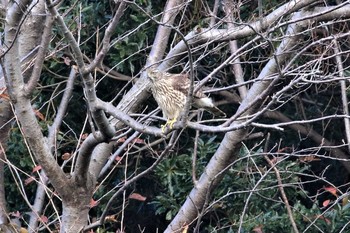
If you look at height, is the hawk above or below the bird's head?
below

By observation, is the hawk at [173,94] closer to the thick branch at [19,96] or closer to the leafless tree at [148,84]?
the leafless tree at [148,84]

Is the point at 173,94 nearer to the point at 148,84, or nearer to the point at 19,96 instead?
the point at 148,84

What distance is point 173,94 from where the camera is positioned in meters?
4.73

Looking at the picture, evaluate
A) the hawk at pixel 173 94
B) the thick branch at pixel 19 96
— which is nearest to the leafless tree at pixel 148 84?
the thick branch at pixel 19 96

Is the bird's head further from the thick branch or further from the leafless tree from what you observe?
the thick branch

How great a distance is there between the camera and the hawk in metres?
4.64

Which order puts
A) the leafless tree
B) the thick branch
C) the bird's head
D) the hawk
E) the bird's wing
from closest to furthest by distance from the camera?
the leafless tree < the thick branch < the hawk < the bird's wing < the bird's head

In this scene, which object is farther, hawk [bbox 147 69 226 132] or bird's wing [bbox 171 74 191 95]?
bird's wing [bbox 171 74 191 95]

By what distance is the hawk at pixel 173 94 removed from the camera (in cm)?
464

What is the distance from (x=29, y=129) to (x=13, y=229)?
1.06 metres

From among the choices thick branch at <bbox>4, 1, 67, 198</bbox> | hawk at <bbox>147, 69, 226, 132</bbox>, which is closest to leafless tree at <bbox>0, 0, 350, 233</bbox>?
thick branch at <bbox>4, 1, 67, 198</bbox>

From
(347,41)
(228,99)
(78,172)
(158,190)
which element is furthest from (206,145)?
(78,172)

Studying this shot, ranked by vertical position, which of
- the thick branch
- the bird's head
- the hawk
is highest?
the thick branch

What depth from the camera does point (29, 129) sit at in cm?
375
